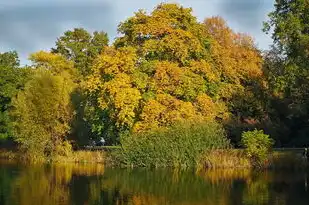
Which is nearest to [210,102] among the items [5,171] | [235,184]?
[235,184]

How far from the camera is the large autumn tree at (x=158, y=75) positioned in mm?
38969

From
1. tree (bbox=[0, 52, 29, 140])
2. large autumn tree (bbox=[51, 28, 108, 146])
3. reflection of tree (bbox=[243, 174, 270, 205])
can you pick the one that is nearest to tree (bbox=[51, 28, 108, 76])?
large autumn tree (bbox=[51, 28, 108, 146])

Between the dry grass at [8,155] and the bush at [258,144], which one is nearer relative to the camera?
the bush at [258,144]

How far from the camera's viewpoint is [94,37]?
74438 mm

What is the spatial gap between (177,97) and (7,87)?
2338 centimetres

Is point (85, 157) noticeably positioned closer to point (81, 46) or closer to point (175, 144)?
point (175, 144)

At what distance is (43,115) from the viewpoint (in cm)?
4672

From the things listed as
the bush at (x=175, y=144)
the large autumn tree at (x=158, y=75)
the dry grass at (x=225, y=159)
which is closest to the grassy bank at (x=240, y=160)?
the dry grass at (x=225, y=159)

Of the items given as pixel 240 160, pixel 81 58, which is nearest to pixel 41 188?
pixel 240 160

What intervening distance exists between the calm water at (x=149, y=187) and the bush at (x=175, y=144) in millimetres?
2550

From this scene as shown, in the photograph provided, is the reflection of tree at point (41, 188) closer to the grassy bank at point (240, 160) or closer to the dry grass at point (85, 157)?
the dry grass at point (85, 157)

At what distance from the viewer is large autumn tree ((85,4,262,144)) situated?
38969 millimetres

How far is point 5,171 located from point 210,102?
16477 mm

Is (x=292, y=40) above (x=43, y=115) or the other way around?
above
